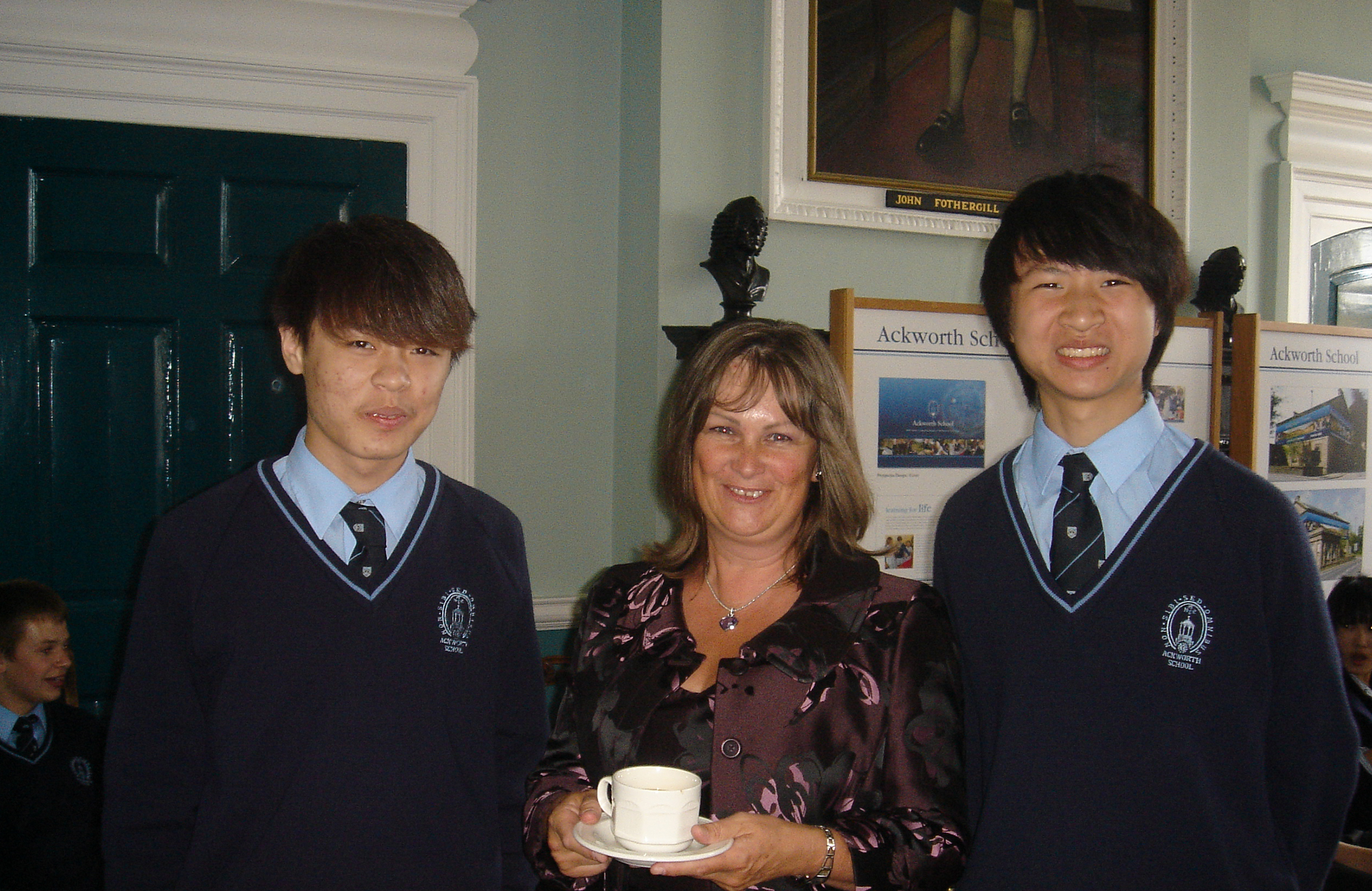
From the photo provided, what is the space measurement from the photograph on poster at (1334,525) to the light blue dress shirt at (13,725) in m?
3.73

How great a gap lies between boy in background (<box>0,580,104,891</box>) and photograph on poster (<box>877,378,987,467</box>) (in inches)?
85.6

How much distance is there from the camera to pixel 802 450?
4.66 ft

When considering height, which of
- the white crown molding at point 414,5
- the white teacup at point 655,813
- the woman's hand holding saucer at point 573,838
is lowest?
the woman's hand holding saucer at point 573,838

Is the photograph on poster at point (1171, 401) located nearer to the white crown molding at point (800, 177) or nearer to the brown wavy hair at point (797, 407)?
the white crown molding at point (800, 177)

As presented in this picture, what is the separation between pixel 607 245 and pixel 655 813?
262 cm

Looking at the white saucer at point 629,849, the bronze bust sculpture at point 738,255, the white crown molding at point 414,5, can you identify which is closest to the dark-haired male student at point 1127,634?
the white saucer at point 629,849

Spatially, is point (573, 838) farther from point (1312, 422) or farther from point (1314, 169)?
point (1314, 169)

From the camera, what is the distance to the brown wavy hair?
141cm

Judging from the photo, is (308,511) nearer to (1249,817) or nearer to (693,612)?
(693,612)

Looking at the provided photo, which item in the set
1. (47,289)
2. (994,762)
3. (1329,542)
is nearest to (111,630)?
(47,289)

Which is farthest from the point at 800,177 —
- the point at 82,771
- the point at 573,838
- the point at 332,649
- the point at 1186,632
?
the point at 82,771

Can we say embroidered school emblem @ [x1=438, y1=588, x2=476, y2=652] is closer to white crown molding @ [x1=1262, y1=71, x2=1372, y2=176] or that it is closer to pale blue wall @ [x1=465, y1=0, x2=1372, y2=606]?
pale blue wall @ [x1=465, y1=0, x2=1372, y2=606]

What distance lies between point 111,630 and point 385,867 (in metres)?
2.02

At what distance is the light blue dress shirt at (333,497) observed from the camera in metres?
1.38
